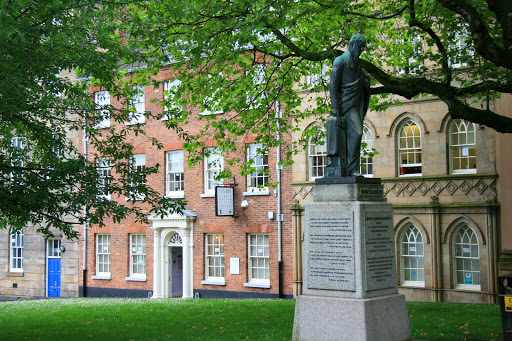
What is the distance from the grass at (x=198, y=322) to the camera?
1300 cm

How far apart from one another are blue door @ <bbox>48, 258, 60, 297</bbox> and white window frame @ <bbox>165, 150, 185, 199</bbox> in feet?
29.0

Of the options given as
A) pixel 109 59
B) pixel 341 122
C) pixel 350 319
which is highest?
pixel 109 59

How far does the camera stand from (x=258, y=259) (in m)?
27.3

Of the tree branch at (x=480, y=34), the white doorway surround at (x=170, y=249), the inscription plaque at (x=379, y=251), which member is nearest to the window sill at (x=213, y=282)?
the white doorway surround at (x=170, y=249)

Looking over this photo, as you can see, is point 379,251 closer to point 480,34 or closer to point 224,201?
point 480,34

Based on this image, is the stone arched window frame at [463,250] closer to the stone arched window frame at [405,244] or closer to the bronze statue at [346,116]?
the stone arched window frame at [405,244]

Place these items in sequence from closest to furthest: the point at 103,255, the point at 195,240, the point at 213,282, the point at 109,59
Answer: the point at 109,59, the point at 213,282, the point at 195,240, the point at 103,255

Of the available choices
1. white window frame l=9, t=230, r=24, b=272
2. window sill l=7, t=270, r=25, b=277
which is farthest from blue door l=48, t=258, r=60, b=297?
white window frame l=9, t=230, r=24, b=272

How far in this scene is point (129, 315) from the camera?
18422 mm

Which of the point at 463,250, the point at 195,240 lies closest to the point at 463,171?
the point at 463,250

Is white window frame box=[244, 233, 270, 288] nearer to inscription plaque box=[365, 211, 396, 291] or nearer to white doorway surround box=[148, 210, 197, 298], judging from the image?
white doorway surround box=[148, 210, 197, 298]

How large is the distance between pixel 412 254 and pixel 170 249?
12035 millimetres

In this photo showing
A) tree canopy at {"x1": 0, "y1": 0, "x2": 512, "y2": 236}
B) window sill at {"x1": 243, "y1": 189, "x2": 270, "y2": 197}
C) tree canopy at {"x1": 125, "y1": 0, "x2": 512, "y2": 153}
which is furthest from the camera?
window sill at {"x1": 243, "y1": 189, "x2": 270, "y2": 197}

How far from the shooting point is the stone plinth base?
959 cm
